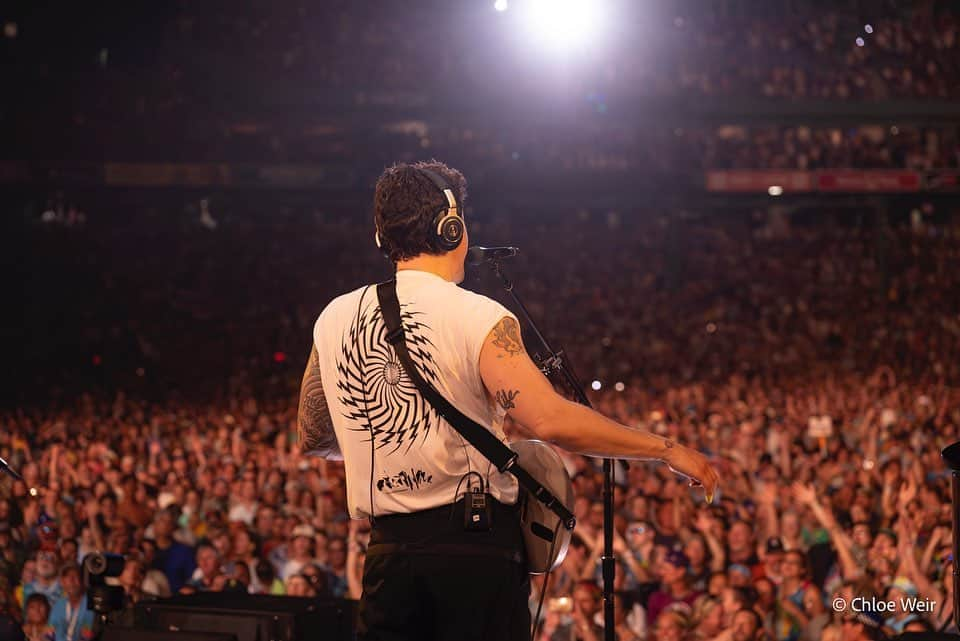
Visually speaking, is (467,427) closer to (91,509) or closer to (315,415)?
(315,415)

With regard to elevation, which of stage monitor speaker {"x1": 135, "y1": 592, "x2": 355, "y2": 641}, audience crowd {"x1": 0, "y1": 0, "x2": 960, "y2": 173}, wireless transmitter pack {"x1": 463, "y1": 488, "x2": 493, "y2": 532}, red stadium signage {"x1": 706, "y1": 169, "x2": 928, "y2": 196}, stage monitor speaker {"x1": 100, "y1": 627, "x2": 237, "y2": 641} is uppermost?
audience crowd {"x1": 0, "y1": 0, "x2": 960, "y2": 173}

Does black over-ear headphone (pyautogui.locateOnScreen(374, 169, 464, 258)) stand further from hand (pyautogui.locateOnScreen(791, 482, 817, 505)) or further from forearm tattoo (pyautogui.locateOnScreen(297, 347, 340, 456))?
hand (pyautogui.locateOnScreen(791, 482, 817, 505))

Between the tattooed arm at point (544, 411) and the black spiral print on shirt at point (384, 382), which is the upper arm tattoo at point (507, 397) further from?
the black spiral print on shirt at point (384, 382)

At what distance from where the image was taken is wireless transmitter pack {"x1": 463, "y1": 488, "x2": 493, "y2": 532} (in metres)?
2.28

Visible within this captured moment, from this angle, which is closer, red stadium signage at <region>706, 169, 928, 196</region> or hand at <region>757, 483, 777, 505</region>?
hand at <region>757, 483, 777, 505</region>

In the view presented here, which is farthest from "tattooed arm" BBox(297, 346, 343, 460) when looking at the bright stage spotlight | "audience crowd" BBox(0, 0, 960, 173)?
the bright stage spotlight

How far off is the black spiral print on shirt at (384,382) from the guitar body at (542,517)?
221 mm

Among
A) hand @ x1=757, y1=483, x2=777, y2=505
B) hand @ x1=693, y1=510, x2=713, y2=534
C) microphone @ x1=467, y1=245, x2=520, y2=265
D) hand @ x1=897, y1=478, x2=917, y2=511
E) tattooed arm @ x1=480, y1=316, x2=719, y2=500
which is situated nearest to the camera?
tattooed arm @ x1=480, y1=316, x2=719, y2=500

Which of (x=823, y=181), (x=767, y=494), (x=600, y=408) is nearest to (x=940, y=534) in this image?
(x=767, y=494)

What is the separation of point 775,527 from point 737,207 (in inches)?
750

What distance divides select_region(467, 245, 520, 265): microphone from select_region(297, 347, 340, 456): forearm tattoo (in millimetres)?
449

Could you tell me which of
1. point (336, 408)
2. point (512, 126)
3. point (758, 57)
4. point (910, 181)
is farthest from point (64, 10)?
point (336, 408)

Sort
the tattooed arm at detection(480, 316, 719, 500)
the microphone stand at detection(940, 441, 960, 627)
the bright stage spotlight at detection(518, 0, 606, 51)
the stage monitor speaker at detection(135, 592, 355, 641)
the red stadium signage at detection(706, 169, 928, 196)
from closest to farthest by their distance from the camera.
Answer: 1. the tattooed arm at detection(480, 316, 719, 500)
2. the microphone stand at detection(940, 441, 960, 627)
3. the stage monitor speaker at detection(135, 592, 355, 641)
4. the red stadium signage at detection(706, 169, 928, 196)
5. the bright stage spotlight at detection(518, 0, 606, 51)

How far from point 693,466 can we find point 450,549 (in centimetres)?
49
